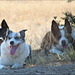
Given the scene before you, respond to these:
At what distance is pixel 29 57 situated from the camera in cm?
758

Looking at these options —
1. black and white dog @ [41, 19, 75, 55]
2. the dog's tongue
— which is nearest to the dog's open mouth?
the dog's tongue

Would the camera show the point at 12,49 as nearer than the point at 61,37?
Yes

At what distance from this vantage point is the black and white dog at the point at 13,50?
690 cm

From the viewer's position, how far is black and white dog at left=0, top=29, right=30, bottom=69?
6.90 m

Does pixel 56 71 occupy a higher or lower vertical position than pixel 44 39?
lower

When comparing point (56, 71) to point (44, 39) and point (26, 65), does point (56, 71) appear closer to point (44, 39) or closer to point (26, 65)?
point (26, 65)

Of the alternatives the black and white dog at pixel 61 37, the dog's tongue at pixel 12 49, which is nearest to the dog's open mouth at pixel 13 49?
the dog's tongue at pixel 12 49

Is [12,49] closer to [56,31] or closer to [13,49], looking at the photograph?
[13,49]

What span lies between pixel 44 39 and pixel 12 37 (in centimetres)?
322

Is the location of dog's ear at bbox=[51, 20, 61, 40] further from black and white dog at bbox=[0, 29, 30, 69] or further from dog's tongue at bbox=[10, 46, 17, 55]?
dog's tongue at bbox=[10, 46, 17, 55]

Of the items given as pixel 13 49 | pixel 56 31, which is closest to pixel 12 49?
pixel 13 49

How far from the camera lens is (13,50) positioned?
6.98 metres

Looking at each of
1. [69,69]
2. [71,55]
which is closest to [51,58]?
[71,55]

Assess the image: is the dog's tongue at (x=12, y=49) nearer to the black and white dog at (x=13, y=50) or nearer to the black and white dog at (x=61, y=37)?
the black and white dog at (x=13, y=50)
